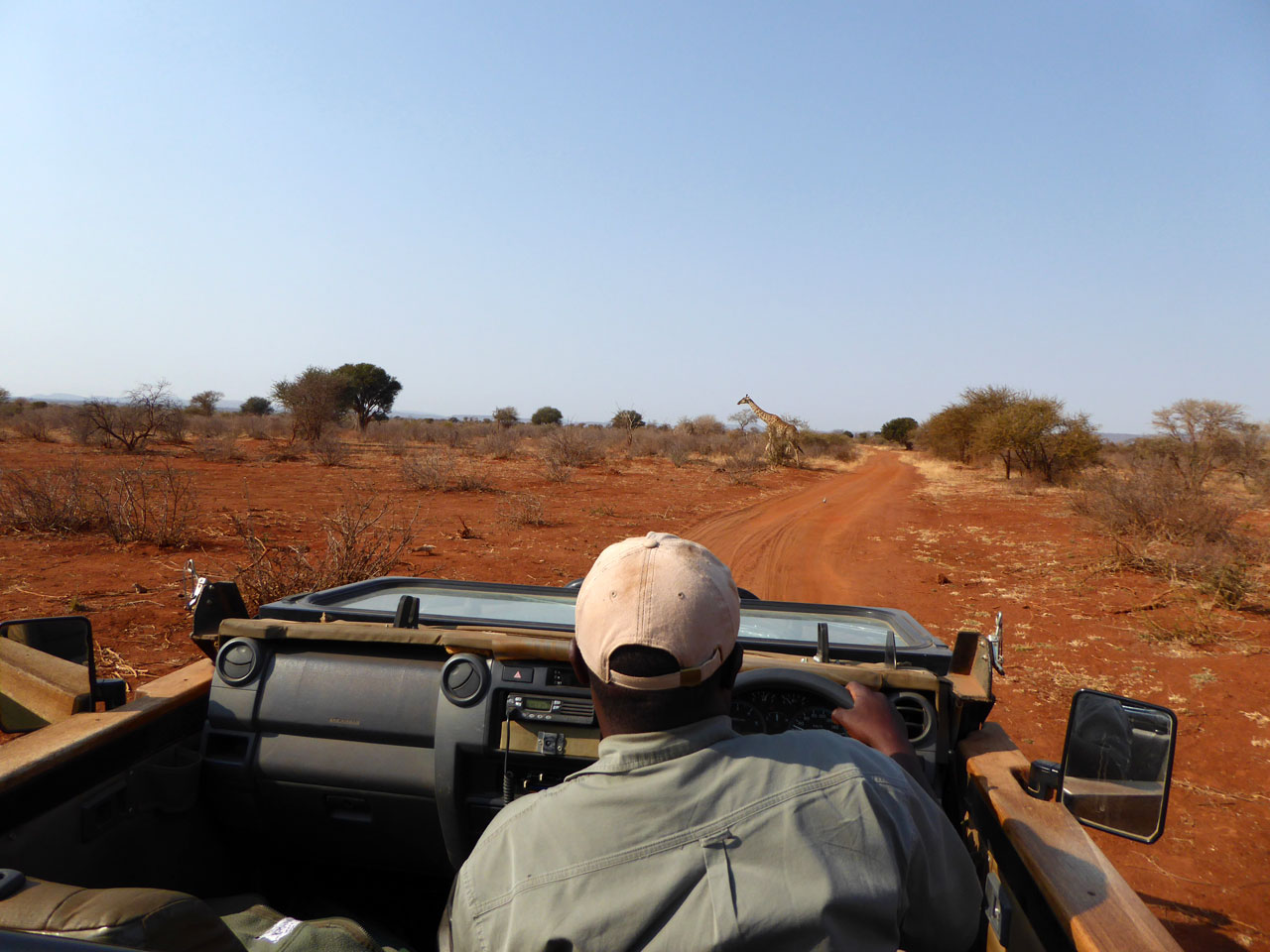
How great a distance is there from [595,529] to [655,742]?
11575 millimetres

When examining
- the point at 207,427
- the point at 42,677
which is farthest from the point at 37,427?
the point at 42,677

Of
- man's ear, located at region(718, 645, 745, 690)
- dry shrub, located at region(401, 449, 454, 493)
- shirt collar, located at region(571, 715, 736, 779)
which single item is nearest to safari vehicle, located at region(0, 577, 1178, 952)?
man's ear, located at region(718, 645, 745, 690)

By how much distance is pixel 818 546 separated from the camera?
467 inches

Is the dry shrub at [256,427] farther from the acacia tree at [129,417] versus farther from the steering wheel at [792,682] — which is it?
the steering wheel at [792,682]

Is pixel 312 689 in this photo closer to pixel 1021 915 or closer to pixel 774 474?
pixel 1021 915

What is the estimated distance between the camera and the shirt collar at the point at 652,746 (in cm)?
113

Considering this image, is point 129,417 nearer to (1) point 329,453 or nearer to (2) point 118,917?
(1) point 329,453

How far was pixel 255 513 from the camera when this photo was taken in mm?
12453

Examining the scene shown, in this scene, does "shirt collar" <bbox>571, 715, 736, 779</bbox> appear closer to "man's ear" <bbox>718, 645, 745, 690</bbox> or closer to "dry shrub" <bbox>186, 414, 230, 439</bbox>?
"man's ear" <bbox>718, 645, 745, 690</bbox>

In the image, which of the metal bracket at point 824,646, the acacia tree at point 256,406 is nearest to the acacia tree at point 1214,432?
the metal bracket at point 824,646

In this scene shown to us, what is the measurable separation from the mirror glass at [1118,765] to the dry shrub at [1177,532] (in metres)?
8.54

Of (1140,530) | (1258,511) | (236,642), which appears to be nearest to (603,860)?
(236,642)

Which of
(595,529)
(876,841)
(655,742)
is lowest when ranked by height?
(595,529)

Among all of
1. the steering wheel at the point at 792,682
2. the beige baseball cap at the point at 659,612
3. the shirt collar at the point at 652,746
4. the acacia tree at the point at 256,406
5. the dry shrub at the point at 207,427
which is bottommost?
the steering wheel at the point at 792,682
